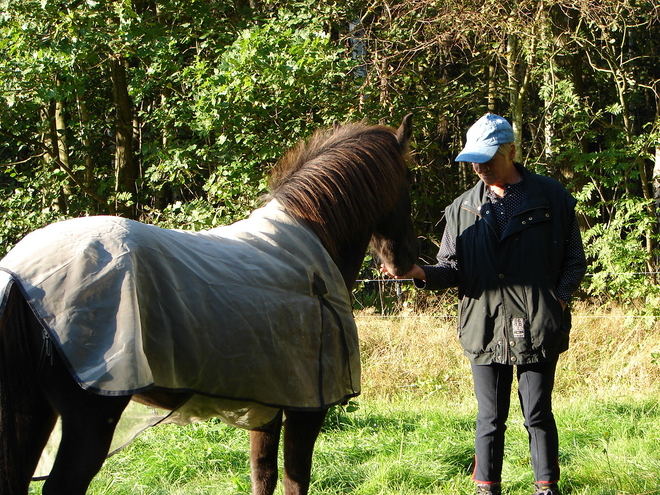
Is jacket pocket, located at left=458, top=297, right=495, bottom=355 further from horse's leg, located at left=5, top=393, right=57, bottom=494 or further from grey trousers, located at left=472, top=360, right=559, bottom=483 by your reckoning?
horse's leg, located at left=5, top=393, right=57, bottom=494

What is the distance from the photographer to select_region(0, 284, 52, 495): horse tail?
6.52ft

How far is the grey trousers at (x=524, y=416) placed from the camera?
3109mm

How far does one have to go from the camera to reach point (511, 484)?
11.3ft

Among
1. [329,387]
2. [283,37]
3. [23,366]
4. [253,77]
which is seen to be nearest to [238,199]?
[253,77]

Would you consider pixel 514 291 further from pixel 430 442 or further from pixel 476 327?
pixel 430 442

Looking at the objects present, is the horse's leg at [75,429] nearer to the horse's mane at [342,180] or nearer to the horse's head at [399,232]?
the horse's mane at [342,180]

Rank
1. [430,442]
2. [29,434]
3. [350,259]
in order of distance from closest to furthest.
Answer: [29,434] → [350,259] → [430,442]

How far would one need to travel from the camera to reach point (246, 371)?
2.36 metres

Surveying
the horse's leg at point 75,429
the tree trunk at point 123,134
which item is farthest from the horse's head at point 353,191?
the tree trunk at point 123,134

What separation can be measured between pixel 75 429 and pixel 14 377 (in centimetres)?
26

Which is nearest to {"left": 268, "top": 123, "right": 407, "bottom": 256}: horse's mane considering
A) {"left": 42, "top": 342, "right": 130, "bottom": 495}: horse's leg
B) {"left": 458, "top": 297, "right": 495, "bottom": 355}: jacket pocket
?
{"left": 458, "top": 297, "right": 495, "bottom": 355}: jacket pocket

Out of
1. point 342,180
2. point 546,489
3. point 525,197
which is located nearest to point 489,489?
point 546,489

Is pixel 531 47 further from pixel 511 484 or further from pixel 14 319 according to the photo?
pixel 14 319

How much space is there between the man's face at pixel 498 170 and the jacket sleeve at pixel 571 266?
0.39 meters
